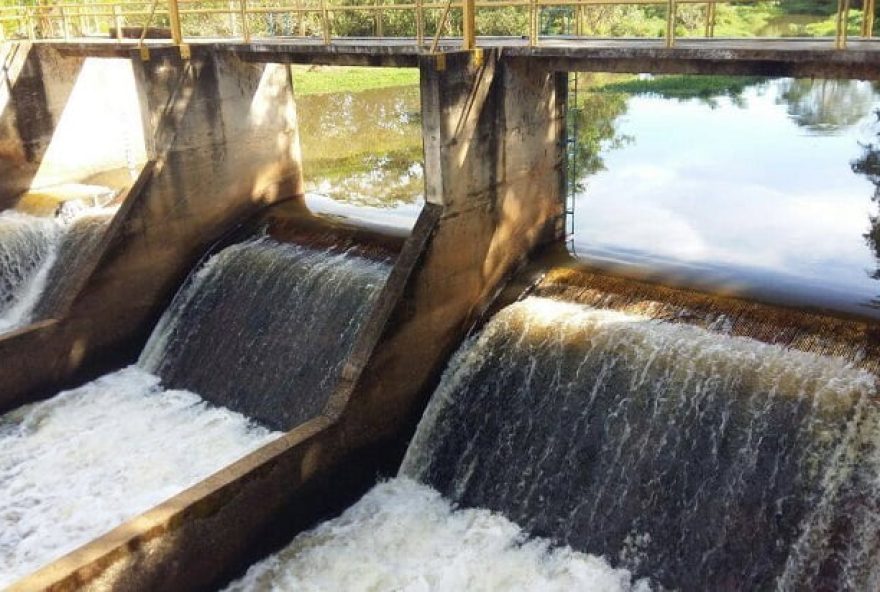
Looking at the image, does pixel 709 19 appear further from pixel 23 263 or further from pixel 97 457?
pixel 23 263

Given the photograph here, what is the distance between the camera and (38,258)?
13.6 m

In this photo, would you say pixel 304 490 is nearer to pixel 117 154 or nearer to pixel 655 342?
pixel 655 342

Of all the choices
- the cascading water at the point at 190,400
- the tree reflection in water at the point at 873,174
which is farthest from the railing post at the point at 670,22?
the cascading water at the point at 190,400

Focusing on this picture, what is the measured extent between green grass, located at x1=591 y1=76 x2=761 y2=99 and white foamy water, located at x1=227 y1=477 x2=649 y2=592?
19.5m

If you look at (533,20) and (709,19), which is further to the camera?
(533,20)

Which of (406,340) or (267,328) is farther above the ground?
(406,340)

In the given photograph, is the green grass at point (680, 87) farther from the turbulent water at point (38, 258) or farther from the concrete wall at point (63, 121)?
the turbulent water at point (38, 258)

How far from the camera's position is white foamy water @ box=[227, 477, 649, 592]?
24.0 feet

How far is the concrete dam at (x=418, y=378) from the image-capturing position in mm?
7152

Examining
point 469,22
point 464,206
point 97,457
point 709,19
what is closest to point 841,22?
point 709,19

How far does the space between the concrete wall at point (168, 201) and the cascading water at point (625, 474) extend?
5256 mm

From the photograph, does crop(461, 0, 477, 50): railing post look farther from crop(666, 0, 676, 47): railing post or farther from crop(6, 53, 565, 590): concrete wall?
crop(666, 0, 676, 47): railing post

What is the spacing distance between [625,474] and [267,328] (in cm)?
534

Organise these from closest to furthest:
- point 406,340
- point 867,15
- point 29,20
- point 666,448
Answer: point 867,15 → point 666,448 → point 406,340 → point 29,20
